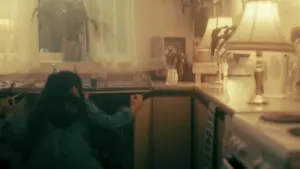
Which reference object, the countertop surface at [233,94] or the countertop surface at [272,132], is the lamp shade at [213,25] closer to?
the countertop surface at [233,94]

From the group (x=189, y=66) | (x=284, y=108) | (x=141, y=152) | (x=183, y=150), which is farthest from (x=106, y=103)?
(x=284, y=108)

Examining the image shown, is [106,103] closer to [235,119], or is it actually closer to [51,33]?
[51,33]

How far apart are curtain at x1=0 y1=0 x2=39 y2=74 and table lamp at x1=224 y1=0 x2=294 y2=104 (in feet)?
4.15

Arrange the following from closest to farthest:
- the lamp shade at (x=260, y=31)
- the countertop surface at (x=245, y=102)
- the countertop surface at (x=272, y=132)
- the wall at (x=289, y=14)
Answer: the countertop surface at (x=272, y=132) < the countertop surface at (x=245, y=102) < the lamp shade at (x=260, y=31) < the wall at (x=289, y=14)

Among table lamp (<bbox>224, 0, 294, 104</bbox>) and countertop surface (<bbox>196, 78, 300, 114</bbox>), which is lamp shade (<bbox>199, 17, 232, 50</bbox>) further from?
table lamp (<bbox>224, 0, 294, 104</bbox>)

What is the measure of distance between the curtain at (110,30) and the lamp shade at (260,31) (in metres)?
0.91

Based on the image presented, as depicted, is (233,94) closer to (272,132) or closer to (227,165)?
(227,165)

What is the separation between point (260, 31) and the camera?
1.57 meters

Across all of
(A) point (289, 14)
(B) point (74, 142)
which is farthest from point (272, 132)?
(B) point (74, 142)

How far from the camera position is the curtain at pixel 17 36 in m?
2.32

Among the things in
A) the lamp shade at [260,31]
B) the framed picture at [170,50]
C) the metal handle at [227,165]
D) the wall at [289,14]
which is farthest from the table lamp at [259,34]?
the framed picture at [170,50]

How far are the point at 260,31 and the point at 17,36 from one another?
144 cm

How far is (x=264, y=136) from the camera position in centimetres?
95

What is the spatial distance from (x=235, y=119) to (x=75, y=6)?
56.8 inches
